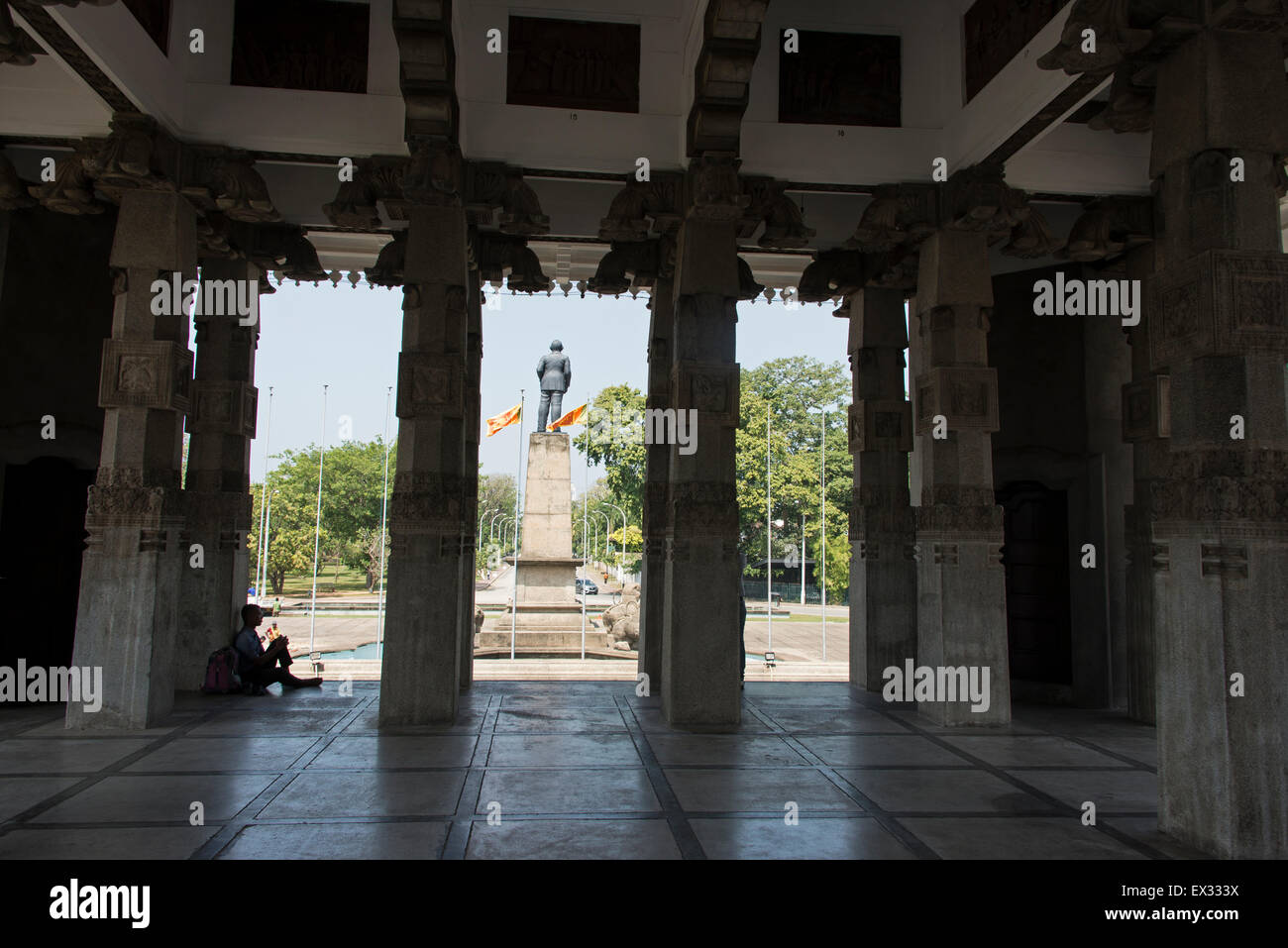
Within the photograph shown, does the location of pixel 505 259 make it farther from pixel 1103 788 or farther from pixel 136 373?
pixel 1103 788

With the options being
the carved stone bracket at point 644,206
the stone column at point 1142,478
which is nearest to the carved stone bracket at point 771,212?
the carved stone bracket at point 644,206

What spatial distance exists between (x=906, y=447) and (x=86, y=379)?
11.1m

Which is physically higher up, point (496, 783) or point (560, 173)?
point (560, 173)

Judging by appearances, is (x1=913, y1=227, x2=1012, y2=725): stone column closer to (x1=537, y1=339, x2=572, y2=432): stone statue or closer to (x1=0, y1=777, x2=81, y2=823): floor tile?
(x1=0, y1=777, x2=81, y2=823): floor tile

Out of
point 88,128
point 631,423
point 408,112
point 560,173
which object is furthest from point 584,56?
point 631,423

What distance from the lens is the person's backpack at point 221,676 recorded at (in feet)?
36.8

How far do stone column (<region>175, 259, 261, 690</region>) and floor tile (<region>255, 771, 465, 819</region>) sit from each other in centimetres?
530

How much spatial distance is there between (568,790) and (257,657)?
20.9 ft

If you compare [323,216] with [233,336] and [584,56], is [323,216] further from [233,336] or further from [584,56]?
[584,56]

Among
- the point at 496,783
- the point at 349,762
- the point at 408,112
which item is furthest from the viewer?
the point at 408,112

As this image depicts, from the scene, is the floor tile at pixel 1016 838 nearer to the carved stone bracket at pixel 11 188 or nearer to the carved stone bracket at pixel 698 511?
the carved stone bracket at pixel 698 511

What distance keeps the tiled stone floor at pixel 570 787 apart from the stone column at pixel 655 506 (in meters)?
1.55

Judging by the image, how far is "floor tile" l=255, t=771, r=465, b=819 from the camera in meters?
6.17

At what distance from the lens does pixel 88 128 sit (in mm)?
9336
